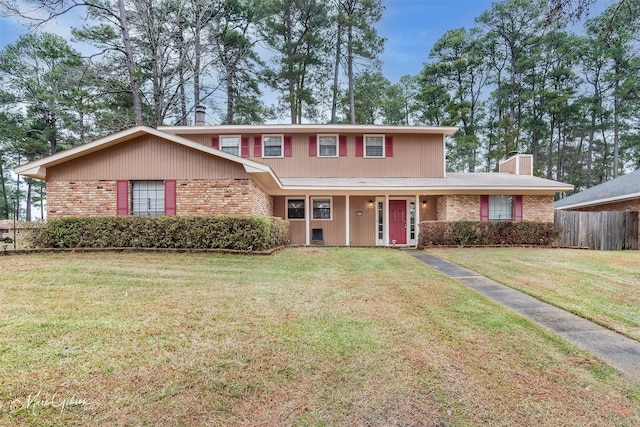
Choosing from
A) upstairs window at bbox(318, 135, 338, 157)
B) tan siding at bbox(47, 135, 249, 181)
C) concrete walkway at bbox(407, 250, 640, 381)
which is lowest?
concrete walkway at bbox(407, 250, 640, 381)

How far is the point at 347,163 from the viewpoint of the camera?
44.0 ft

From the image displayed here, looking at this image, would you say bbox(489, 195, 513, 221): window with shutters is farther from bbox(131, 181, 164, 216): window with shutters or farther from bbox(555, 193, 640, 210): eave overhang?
bbox(131, 181, 164, 216): window with shutters

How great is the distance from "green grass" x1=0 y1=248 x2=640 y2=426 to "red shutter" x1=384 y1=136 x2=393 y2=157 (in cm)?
961

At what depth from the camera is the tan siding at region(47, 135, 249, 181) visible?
9406 millimetres

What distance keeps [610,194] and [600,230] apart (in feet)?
11.0

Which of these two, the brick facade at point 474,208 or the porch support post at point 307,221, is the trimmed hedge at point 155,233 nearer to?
the porch support post at point 307,221

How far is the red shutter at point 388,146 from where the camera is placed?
13.5 meters

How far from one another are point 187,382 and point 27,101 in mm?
26729

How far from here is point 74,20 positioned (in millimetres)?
14461

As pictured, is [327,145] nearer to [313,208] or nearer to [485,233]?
[313,208]

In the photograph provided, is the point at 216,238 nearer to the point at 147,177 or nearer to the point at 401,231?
the point at 147,177

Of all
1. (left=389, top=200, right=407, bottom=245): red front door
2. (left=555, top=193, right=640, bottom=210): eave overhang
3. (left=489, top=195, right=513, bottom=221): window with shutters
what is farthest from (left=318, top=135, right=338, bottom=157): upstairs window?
(left=555, top=193, right=640, bottom=210): eave overhang

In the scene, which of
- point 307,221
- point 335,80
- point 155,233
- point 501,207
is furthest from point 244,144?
point 501,207

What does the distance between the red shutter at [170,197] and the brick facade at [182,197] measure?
0.12 meters
